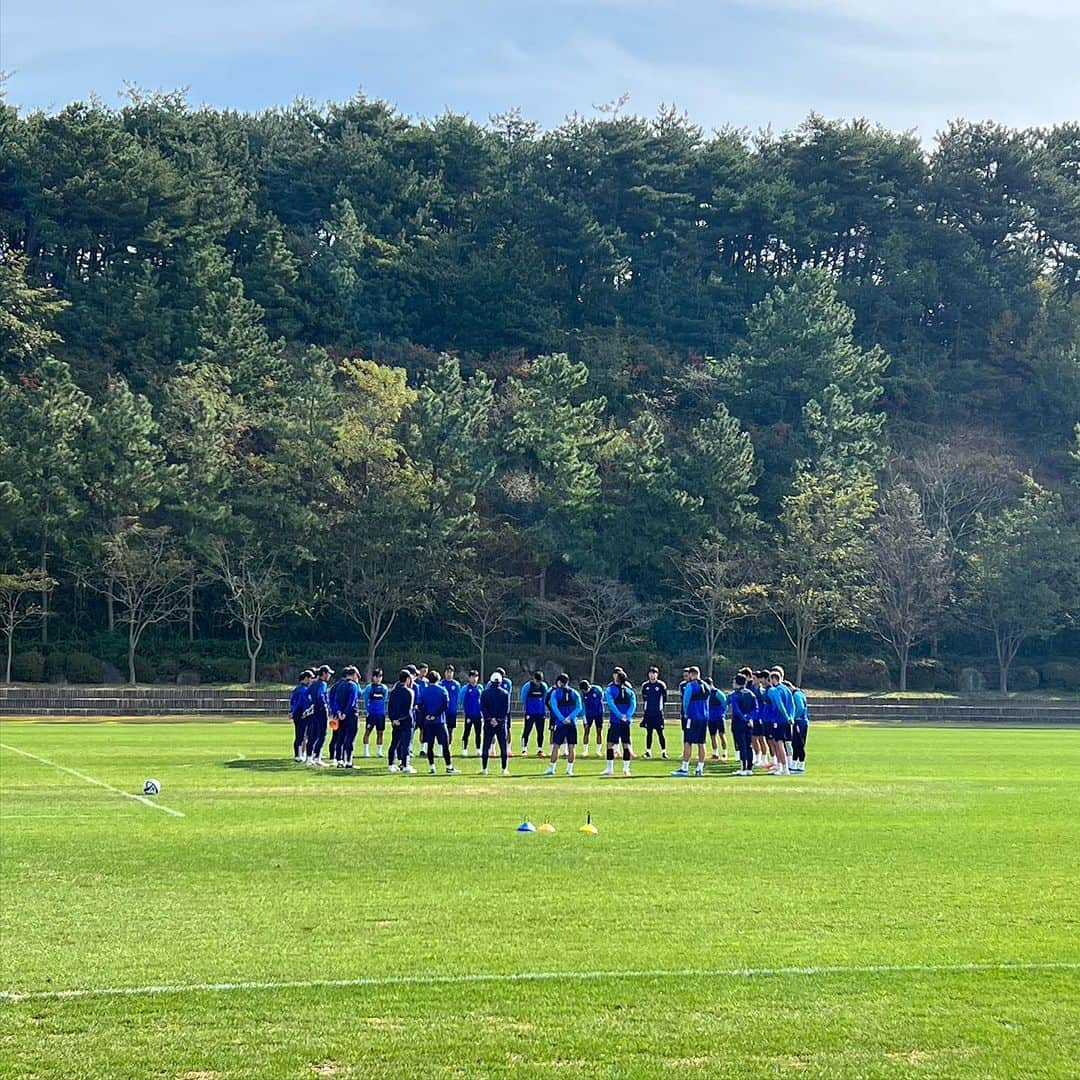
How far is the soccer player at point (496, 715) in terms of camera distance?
86.7 feet

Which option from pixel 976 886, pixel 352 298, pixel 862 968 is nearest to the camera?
pixel 862 968

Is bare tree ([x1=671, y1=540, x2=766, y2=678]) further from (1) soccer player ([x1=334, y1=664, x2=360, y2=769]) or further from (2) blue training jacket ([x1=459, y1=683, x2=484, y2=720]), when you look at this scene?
(1) soccer player ([x1=334, y1=664, x2=360, y2=769])

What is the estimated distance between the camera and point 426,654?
204ft

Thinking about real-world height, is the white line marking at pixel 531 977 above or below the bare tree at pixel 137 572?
below

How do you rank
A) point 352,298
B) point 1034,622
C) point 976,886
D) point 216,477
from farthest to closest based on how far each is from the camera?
1. point 352,298
2. point 1034,622
3. point 216,477
4. point 976,886

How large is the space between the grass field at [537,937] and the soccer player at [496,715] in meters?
5.17

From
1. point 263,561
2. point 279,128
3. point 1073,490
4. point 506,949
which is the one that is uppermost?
point 279,128

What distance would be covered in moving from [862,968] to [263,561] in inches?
1997

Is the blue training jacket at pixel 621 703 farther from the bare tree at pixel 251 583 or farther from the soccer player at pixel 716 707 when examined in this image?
the bare tree at pixel 251 583

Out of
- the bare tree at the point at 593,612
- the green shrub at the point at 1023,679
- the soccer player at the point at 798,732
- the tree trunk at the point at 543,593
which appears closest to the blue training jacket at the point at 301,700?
the soccer player at the point at 798,732

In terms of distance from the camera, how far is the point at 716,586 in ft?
201

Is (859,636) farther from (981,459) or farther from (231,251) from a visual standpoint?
(231,251)

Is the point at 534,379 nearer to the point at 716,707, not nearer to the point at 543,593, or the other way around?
the point at 543,593

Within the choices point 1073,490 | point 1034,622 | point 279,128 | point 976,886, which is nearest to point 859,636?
point 1034,622
